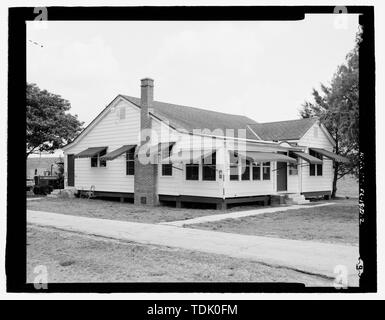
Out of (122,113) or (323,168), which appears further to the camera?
(323,168)

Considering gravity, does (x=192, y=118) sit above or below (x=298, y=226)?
above

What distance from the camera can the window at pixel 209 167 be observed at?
675 inches

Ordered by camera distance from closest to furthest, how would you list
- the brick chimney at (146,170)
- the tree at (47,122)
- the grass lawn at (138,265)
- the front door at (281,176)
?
the grass lawn at (138,265) < the brick chimney at (146,170) < the front door at (281,176) < the tree at (47,122)

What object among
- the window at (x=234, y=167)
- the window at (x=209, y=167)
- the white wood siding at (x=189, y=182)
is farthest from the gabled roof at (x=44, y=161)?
the window at (x=234, y=167)

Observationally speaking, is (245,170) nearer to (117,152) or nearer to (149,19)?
(117,152)

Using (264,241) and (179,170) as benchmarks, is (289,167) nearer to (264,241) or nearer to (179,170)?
(179,170)

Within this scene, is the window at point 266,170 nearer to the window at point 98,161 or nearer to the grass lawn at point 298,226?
the grass lawn at point 298,226

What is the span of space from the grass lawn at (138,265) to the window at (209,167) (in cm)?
857

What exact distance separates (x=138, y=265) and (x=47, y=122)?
1957cm

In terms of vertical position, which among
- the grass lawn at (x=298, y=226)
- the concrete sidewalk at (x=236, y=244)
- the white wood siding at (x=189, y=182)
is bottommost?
the grass lawn at (x=298, y=226)

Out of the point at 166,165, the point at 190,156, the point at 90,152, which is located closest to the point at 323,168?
the point at 166,165

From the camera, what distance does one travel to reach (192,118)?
2159cm

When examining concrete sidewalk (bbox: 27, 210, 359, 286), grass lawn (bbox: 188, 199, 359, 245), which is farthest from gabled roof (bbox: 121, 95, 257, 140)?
concrete sidewalk (bbox: 27, 210, 359, 286)
